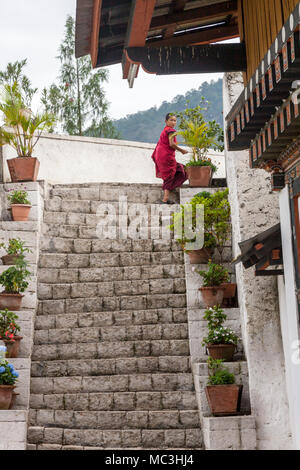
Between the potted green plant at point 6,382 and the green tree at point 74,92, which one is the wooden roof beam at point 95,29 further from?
the green tree at point 74,92

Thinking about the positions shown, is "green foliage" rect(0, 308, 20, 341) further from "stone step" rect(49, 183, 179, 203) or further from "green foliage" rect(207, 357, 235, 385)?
"stone step" rect(49, 183, 179, 203)

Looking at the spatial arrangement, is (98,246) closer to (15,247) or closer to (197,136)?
(15,247)

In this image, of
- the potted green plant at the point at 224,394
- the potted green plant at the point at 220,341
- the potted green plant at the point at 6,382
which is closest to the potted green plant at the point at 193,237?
the potted green plant at the point at 220,341

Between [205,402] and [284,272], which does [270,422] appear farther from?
[284,272]

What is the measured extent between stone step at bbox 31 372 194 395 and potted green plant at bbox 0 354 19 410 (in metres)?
0.64

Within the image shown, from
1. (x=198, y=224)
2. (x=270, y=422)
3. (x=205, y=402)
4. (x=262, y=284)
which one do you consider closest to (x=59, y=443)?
(x=205, y=402)

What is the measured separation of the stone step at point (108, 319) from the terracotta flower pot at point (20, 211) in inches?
74.7

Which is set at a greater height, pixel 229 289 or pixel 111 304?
pixel 229 289

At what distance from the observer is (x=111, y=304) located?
29.5 feet

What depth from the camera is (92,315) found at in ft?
28.7

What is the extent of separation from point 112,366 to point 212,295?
60.1 inches

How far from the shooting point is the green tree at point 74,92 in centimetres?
1930

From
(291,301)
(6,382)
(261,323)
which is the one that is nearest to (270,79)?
(291,301)

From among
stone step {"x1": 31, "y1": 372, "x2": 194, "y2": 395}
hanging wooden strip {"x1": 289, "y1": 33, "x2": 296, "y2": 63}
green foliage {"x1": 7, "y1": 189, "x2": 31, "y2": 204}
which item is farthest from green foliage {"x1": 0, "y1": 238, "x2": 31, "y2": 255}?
hanging wooden strip {"x1": 289, "y1": 33, "x2": 296, "y2": 63}
